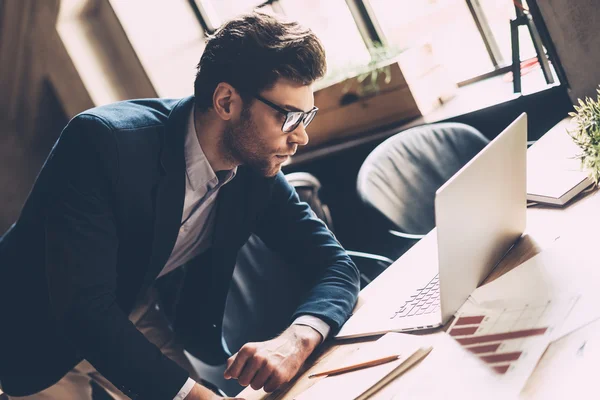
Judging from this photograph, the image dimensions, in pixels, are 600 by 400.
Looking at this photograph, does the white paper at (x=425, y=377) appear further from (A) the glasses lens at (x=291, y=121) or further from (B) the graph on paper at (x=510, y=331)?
(A) the glasses lens at (x=291, y=121)

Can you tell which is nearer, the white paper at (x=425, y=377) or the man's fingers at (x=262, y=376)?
the white paper at (x=425, y=377)

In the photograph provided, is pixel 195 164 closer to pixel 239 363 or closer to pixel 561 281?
pixel 239 363

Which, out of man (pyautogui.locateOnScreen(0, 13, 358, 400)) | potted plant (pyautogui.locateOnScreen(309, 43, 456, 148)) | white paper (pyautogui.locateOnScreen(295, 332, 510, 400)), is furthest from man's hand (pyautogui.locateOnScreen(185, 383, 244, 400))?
potted plant (pyautogui.locateOnScreen(309, 43, 456, 148))

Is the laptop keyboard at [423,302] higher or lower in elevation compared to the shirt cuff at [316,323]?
lower

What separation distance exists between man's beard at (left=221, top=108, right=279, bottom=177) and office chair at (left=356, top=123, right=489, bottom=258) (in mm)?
538

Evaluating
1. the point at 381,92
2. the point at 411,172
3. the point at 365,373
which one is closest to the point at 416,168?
the point at 411,172

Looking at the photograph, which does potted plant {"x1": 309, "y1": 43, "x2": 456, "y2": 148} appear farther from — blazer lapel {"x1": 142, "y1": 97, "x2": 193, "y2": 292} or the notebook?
blazer lapel {"x1": 142, "y1": 97, "x2": 193, "y2": 292}

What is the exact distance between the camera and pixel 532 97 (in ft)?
7.50

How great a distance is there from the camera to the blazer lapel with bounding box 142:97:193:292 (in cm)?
155

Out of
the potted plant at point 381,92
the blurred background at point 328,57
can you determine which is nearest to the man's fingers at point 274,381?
the blurred background at point 328,57

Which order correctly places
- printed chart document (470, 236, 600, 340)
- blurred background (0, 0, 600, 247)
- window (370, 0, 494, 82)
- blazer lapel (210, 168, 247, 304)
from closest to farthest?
printed chart document (470, 236, 600, 340) → blazer lapel (210, 168, 247, 304) → blurred background (0, 0, 600, 247) → window (370, 0, 494, 82)

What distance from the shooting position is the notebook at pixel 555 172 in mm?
1532

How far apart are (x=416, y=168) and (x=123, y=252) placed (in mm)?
1228

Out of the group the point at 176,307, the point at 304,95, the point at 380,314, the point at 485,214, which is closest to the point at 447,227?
the point at 485,214
